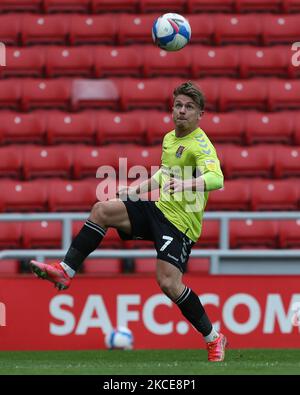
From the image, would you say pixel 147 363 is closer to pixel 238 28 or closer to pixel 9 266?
pixel 9 266

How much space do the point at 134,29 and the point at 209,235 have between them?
3.54 metres

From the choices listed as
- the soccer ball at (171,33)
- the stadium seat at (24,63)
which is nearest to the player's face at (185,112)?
the soccer ball at (171,33)

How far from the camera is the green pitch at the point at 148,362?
6305 millimetres

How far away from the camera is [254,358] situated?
26.0 ft

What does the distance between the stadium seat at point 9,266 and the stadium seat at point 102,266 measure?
63 cm

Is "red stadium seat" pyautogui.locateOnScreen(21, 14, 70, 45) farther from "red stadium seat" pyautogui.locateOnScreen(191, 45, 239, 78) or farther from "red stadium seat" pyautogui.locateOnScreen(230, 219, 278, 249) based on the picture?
"red stadium seat" pyautogui.locateOnScreen(230, 219, 278, 249)

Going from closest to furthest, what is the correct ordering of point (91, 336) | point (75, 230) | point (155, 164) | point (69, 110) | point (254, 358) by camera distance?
point (254, 358), point (91, 336), point (75, 230), point (155, 164), point (69, 110)

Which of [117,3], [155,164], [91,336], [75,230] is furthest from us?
[117,3]

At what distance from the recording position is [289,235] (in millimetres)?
10578

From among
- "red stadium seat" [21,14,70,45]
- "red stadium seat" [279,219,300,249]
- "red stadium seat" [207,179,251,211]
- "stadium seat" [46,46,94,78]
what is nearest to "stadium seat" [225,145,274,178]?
"red stadium seat" [207,179,251,211]

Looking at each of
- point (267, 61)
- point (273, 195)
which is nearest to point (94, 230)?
point (273, 195)

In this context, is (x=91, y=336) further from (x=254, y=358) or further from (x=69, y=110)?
(x=69, y=110)
